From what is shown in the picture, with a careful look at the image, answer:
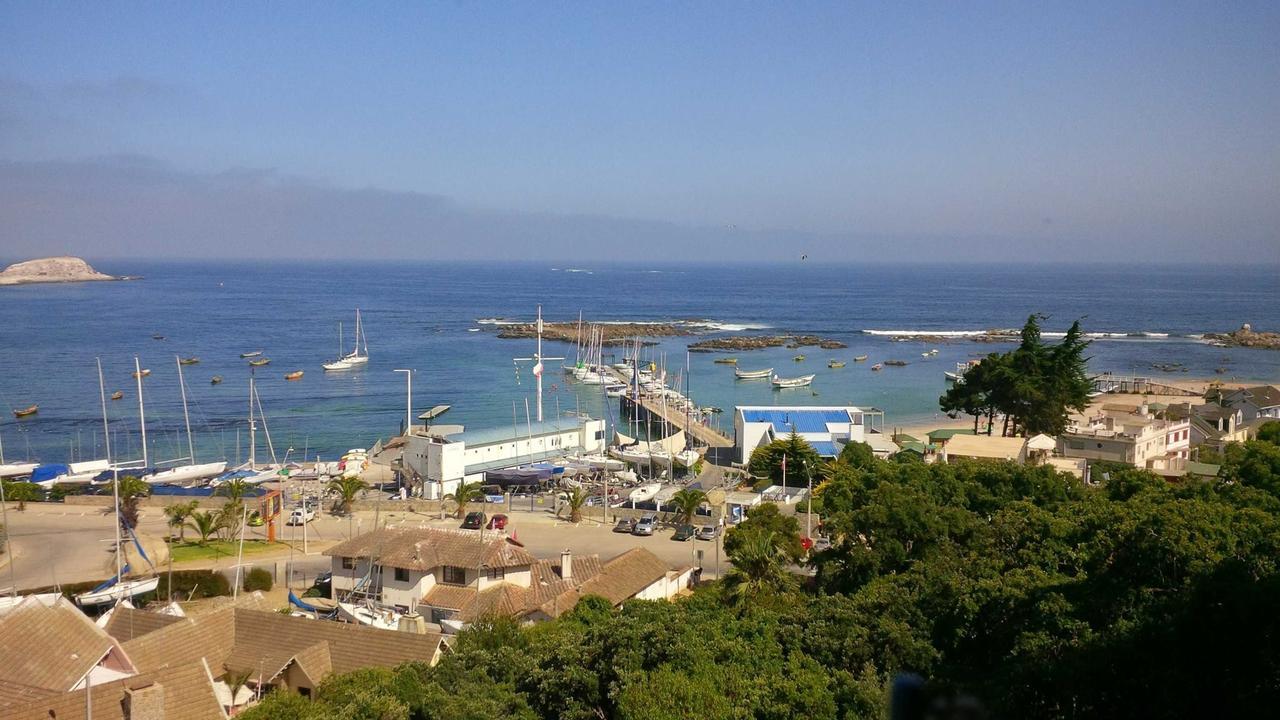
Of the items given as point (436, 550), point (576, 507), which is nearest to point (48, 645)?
point (436, 550)

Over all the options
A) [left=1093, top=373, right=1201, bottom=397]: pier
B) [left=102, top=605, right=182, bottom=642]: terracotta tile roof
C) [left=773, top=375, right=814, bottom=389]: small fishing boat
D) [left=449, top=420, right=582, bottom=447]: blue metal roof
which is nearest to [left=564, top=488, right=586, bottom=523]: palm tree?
[left=449, top=420, right=582, bottom=447]: blue metal roof

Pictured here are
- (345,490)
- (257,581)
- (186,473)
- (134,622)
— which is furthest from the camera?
(186,473)

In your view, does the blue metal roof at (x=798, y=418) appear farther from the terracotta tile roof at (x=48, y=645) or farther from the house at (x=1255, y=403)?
the terracotta tile roof at (x=48, y=645)

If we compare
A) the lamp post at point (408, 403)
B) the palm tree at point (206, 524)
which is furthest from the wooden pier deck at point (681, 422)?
the palm tree at point (206, 524)

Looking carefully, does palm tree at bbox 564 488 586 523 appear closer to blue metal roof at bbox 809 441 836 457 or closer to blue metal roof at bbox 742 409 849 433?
blue metal roof at bbox 809 441 836 457

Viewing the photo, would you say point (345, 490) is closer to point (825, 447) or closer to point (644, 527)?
point (644, 527)

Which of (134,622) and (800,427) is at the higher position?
(134,622)
